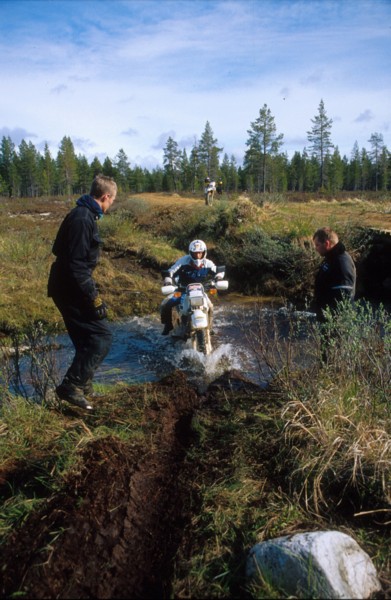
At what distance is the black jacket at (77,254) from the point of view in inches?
179

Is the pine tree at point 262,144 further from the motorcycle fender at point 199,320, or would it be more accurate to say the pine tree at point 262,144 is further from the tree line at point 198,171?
the motorcycle fender at point 199,320

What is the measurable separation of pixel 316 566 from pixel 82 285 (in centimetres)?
322

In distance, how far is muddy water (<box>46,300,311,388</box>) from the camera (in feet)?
24.0

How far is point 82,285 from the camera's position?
4.58 metres

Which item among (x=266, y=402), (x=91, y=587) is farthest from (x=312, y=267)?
(x=91, y=587)

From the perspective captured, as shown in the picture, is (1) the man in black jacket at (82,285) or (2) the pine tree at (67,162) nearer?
(1) the man in black jacket at (82,285)

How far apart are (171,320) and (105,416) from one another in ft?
14.6

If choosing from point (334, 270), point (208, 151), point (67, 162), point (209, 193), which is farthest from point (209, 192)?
point (67, 162)

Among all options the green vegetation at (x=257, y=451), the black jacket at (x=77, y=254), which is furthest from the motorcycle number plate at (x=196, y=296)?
the black jacket at (x=77, y=254)

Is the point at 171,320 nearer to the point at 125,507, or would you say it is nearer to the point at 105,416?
the point at 105,416

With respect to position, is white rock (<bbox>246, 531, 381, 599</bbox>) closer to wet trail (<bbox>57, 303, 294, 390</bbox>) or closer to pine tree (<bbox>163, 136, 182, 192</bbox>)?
wet trail (<bbox>57, 303, 294, 390</bbox>)

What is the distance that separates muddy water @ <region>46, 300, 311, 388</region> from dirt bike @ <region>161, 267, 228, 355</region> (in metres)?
0.25

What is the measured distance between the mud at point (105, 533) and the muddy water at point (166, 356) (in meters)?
2.63

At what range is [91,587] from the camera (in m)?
2.59
